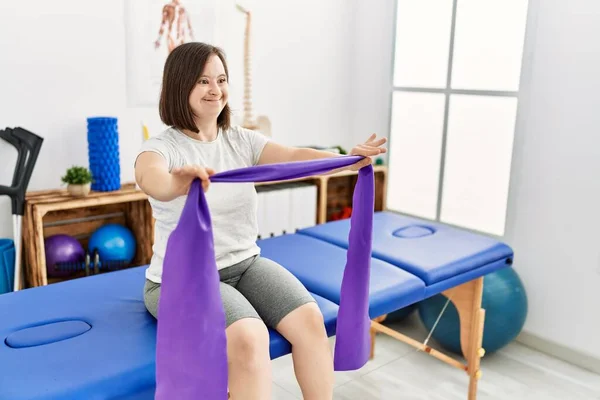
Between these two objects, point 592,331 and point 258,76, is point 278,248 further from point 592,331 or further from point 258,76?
point 592,331

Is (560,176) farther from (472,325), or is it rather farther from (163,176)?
(163,176)

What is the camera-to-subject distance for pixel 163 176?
55.2 inches

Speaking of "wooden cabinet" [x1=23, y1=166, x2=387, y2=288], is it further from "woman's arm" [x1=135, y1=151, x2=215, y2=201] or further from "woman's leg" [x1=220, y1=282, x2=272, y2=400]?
"woman's leg" [x1=220, y1=282, x2=272, y2=400]

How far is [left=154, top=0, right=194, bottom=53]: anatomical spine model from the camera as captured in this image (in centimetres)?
272

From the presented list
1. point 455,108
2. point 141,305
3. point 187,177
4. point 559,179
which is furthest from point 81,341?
point 455,108

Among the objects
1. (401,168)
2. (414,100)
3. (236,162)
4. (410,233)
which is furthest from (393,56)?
(236,162)

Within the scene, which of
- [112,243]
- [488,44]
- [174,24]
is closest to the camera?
[112,243]

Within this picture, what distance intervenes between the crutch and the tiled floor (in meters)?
1.14

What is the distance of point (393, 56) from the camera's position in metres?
3.35

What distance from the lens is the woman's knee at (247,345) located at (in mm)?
1386

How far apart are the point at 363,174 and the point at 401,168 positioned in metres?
1.70

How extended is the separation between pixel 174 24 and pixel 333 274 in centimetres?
150

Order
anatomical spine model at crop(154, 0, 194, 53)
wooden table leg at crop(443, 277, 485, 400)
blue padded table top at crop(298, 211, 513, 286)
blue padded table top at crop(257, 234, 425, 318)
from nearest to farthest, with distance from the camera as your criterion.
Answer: blue padded table top at crop(257, 234, 425, 318) < blue padded table top at crop(298, 211, 513, 286) < wooden table leg at crop(443, 277, 485, 400) < anatomical spine model at crop(154, 0, 194, 53)

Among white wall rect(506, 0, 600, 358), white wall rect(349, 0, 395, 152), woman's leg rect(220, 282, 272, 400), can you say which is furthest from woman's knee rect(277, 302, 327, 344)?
white wall rect(349, 0, 395, 152)
